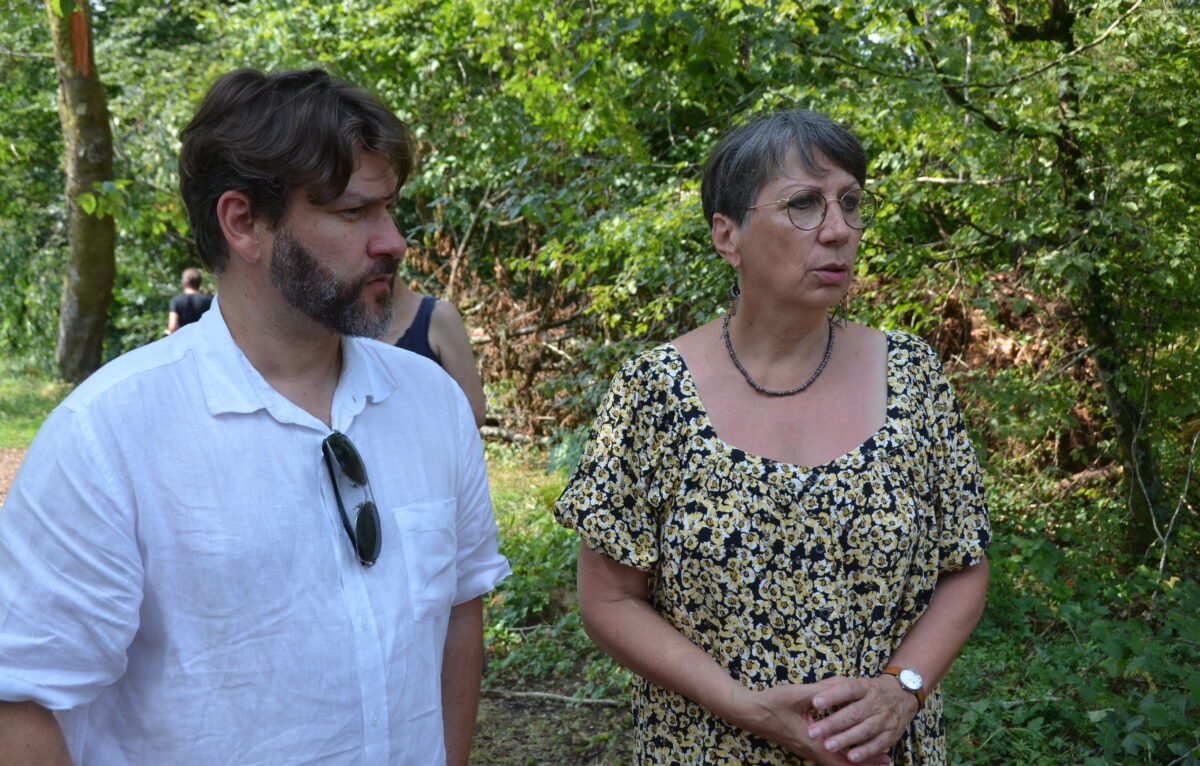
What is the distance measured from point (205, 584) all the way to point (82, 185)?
1129 centimetres

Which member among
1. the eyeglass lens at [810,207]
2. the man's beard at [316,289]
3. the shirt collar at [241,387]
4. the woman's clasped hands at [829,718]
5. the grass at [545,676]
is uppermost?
the eyeglass lens at [810,207]

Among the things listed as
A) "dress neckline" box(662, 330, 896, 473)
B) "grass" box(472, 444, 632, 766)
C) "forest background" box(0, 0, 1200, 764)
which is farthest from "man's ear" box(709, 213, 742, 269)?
"grass" box(472, 444, 632, 766)

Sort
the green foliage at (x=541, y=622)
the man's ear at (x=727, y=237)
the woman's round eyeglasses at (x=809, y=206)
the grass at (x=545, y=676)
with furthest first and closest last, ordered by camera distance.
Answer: the green foliage at (x=541, y=622), the grass at (x=545, y=676), the man's ear at (x=727, y=237), the woman's round eyeglasses at (x=809, y=206)

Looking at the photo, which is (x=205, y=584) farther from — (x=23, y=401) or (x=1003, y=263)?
(x=23, y=401)

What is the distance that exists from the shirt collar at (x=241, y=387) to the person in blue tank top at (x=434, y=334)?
1713 millimetres

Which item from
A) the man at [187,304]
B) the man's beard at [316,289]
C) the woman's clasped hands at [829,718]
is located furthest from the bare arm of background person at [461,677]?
the man at [187,304]

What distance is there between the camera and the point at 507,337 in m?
10.5

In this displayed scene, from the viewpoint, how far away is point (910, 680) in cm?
202

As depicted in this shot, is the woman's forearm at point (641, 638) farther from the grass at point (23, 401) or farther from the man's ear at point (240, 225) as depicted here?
the grass at point (23, 401)

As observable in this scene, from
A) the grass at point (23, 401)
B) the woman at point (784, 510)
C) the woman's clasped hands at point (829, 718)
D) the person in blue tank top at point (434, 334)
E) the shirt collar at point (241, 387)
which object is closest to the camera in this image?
the shirt collar at point (241, 387)

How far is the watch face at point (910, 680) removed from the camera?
6.62 feet

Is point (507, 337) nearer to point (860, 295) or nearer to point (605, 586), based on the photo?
point (860, 295)

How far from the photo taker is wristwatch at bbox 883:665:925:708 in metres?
2.02

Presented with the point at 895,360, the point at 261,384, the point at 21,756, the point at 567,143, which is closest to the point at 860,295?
the point at 567,143
